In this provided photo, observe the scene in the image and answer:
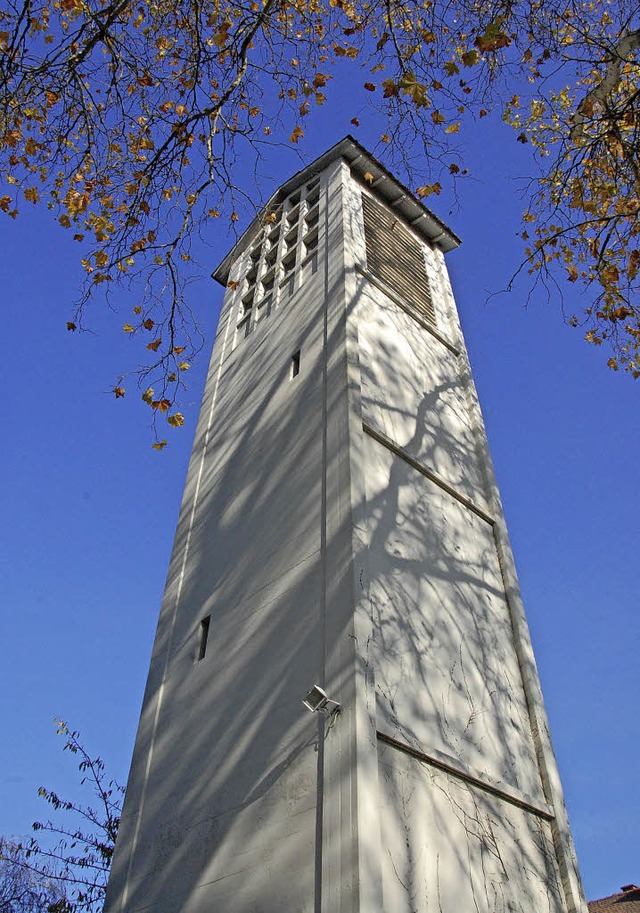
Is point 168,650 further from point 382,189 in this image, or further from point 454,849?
point 382,189

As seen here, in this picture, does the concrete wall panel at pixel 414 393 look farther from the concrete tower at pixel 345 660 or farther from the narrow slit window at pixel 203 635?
the narrow slit window at pixel 203 635

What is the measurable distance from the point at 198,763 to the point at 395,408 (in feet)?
16.7

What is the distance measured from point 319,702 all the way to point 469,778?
1.75m

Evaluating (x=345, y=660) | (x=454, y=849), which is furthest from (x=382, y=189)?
(x=454, y=849)

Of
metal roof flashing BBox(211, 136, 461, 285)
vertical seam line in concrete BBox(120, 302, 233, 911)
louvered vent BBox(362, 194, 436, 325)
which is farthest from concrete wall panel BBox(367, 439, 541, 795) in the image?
metal roof flashing BBox(211, 136, 461, 285)

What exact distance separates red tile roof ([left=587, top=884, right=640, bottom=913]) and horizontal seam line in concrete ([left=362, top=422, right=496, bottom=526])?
18.2 meters

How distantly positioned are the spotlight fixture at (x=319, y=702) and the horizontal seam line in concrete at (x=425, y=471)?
11.6 feet

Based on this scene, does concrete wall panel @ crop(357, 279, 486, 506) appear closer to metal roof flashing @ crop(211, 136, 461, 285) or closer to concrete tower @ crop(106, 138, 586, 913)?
concrete tower @ crop(106, 138, 586, 913)

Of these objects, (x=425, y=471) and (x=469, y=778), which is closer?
(x=469, y=778)

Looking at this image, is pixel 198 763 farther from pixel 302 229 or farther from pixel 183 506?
pixel 302 229

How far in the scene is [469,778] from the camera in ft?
22.6

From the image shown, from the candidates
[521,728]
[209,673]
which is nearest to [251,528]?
[209,673]

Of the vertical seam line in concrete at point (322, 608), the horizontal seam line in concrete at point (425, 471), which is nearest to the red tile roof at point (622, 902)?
the horizontal seam line in concrete at point (425, 471)

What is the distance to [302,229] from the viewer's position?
15.0m
